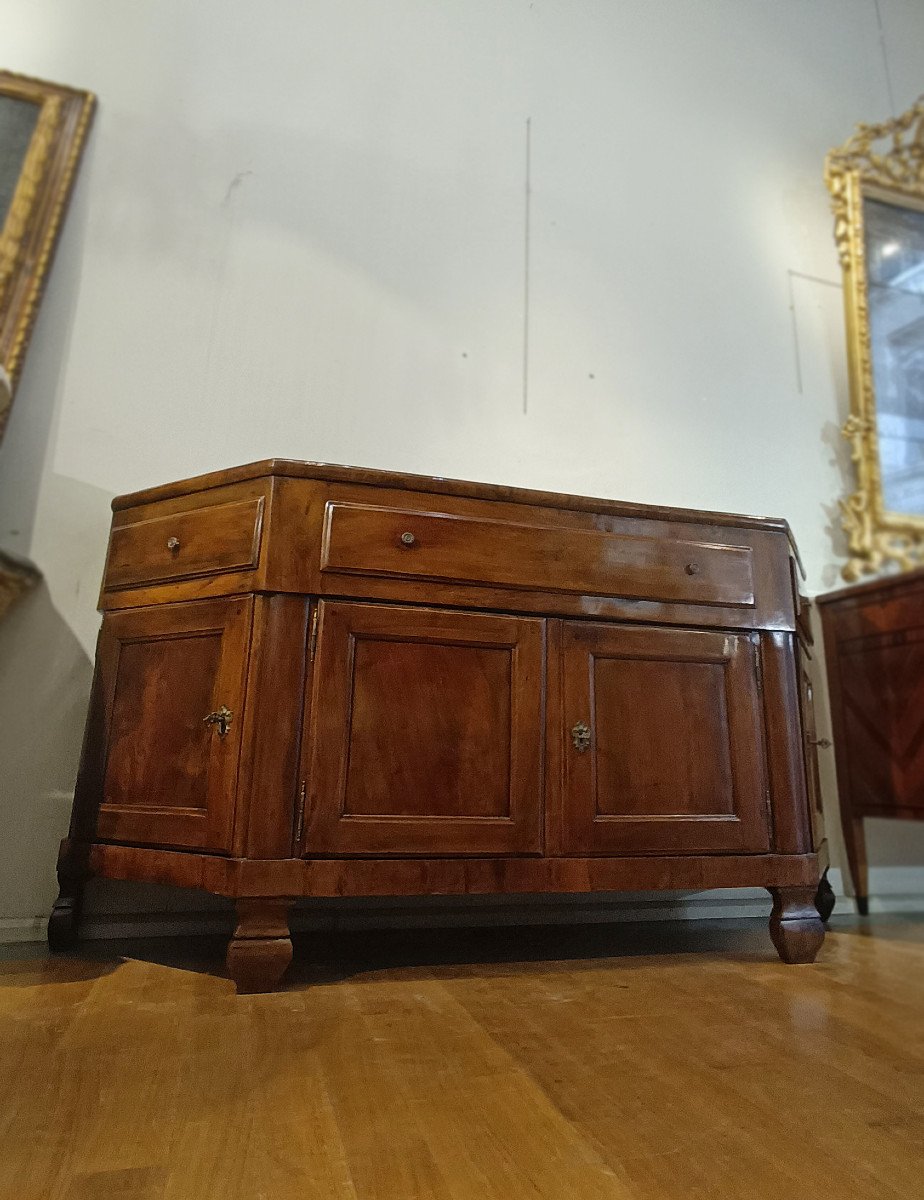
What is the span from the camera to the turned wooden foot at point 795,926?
1194mm

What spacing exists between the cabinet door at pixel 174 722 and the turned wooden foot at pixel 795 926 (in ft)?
2.75

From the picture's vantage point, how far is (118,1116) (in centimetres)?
62

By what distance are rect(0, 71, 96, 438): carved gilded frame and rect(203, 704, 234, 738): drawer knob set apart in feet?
2.58

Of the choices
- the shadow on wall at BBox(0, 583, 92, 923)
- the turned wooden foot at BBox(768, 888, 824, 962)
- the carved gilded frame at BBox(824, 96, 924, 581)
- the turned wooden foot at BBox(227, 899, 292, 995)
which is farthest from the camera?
the carved gilded frame at BBox(824, 96, 924, 581)

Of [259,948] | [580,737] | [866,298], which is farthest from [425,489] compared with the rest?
[866,298]

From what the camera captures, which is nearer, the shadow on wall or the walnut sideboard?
the walnut sideboard

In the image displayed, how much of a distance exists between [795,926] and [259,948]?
0.80 meters

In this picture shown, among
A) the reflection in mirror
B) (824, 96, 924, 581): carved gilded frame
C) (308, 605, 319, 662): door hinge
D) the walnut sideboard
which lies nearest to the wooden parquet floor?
the walnut sideboard

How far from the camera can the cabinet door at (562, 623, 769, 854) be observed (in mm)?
1162

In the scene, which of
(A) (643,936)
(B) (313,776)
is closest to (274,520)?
(B) (313,776)

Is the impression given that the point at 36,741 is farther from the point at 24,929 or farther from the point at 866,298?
the point at 866,298

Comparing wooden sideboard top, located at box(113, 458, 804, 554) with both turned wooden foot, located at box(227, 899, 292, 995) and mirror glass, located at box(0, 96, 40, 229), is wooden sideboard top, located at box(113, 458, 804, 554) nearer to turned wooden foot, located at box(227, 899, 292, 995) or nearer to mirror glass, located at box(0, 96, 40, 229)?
turned wooden foot, located at box(227, 899, 292, 995)

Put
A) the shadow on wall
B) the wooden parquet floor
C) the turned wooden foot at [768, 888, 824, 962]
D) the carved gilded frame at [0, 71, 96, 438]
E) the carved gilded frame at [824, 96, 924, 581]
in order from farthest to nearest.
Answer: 1. the carved gilded frame at [824, 96, 924, 581]
2. the carved gilded frame at [0, 71, 96, 438]
3. the shadow on wall
4. the turned wooden foot at [768, 888, 824, 962]
5. the wooden parquet floor

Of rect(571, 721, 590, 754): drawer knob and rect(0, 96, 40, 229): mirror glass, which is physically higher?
rect(0, 96, 40, 229): mirror glass
